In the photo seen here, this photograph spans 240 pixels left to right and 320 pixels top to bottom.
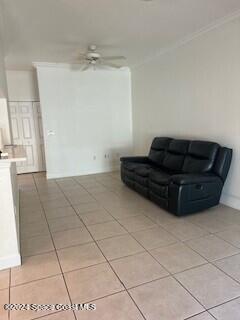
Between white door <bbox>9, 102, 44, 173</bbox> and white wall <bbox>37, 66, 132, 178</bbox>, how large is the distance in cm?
94

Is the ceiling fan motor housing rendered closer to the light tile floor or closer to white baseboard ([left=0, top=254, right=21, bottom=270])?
the light tile floor

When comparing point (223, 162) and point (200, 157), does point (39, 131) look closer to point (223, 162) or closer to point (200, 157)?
point (200, 157)

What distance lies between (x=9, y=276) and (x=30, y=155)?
4646 mm

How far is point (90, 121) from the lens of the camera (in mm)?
5992

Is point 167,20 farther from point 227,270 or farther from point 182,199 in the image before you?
point 227,270

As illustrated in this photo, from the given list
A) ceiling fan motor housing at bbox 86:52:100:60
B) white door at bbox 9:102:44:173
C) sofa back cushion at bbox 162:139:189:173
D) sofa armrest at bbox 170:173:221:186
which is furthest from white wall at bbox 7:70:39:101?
sofa armrest at bbox 170:173:221:186

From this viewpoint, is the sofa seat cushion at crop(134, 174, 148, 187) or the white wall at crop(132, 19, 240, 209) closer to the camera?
the white wall at crop(132, 19, 240, 209)

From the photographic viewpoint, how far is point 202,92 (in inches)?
153

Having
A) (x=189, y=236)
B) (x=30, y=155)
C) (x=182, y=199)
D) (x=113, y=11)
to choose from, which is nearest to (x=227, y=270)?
(x=189, y=236)

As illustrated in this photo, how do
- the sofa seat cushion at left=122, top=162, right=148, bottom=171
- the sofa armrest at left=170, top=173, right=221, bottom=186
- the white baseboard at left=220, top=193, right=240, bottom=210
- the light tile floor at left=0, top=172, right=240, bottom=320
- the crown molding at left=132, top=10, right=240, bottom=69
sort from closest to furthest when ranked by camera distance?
the light tile floor at left=0, top=172, right=240, bottom=320
the sofa armrest at left=170, top=173, right=221, bottom=186
the crown molding at left=132, top=10, right=240, bottom=69
the white baseboard at left=220, top=193, right=240, bottom=210
the sofa seat cushion at left=122, top=162, right=148, bottom=171

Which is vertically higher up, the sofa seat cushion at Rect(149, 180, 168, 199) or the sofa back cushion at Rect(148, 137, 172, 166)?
the sofa back cushion at Rect(148, 137, 172, 166)

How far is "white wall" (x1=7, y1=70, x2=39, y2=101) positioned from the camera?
599 centimetres

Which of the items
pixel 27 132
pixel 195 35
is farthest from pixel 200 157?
pixel 27 132

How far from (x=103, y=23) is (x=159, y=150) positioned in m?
2.38
